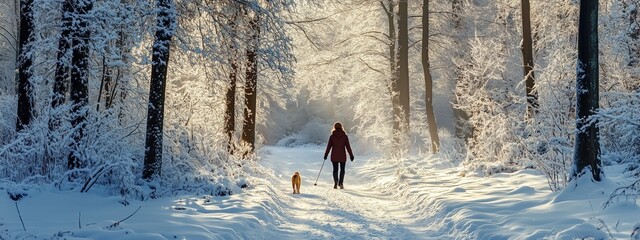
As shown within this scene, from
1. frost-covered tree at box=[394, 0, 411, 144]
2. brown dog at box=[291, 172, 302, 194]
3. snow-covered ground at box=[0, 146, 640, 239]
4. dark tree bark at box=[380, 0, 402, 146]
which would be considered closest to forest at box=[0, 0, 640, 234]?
snow-covered ground at box=[0, 146, 640, 239]

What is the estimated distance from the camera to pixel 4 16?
25.8 m

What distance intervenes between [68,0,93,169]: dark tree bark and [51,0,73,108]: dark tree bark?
0.35ft

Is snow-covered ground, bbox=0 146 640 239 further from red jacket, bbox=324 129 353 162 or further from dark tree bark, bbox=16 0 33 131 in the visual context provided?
dark tree bark, bbox=16 0 33 131

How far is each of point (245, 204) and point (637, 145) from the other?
6284mm

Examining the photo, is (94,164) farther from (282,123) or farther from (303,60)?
(282,123)

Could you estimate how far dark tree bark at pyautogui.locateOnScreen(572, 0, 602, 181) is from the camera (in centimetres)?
773

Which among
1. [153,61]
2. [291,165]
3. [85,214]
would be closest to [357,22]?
[291,165]

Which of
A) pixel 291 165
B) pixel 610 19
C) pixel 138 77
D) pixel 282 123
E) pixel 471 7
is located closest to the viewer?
pixel 138 77

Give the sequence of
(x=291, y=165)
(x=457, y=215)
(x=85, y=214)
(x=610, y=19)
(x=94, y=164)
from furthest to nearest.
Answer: (x=291, y=165) < (x=610, y=19) < (x=94, y=164) < (x=457, y=215) < (x=85, y=214)

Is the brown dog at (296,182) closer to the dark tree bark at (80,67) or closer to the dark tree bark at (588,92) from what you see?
the dark tree bark at (80,67)

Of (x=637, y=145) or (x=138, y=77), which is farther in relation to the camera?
(x=138, y=77)

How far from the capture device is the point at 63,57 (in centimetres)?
916

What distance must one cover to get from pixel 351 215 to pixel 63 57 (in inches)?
226

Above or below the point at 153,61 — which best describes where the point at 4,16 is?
above
